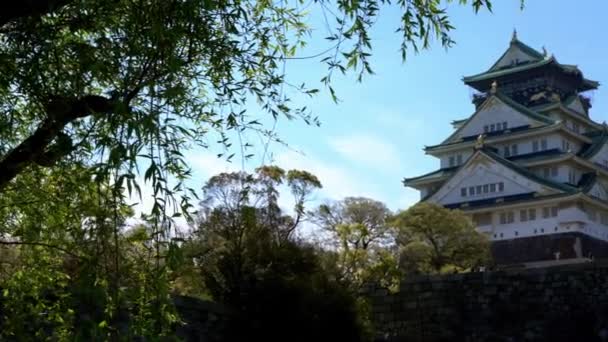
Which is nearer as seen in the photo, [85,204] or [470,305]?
[85,204]

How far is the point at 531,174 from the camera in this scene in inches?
1660

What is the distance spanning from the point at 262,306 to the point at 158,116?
455 inches

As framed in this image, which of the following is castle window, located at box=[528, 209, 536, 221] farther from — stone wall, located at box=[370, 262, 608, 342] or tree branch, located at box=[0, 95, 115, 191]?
tree branch, located at box=[0, 95, 115, 191]

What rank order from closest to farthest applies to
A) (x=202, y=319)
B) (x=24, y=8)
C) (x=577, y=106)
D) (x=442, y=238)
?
1. (x=24, y=8)
2. (x=202, y=319)
3. (x=442, y=238)
4. (x=577, y=106)

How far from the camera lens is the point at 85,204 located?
5.52 metres

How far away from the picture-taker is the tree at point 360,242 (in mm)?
22672

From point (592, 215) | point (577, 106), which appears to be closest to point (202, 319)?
point (592, 215)

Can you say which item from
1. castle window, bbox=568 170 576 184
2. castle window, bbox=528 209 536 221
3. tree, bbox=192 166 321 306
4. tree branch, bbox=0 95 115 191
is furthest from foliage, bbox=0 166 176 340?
castle window, bbox=568 170 576 184

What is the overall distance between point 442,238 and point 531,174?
1034 centimetres

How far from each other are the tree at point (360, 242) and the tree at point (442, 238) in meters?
0.66

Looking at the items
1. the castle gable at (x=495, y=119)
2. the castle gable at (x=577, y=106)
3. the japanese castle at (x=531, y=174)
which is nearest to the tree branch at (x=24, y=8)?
the japanese castle at (x=531, y=174)

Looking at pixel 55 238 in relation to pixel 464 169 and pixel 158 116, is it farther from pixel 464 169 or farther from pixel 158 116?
pixel 464 169

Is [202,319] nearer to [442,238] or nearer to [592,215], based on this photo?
[442,238]

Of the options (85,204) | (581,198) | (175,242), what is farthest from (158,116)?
(581,198)
